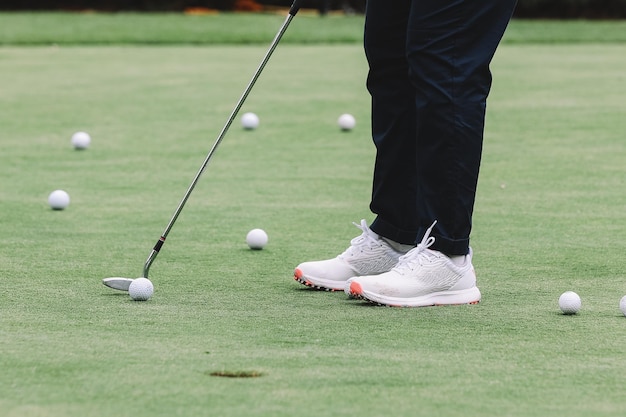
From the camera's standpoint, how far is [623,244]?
469 cm

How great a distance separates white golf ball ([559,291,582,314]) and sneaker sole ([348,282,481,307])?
288 mm

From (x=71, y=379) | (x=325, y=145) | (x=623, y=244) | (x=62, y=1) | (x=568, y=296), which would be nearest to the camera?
(x=71, y=379)

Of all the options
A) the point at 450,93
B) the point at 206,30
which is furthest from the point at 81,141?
the point at 206,30

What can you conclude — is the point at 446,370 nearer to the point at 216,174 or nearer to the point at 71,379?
the point at 71,379

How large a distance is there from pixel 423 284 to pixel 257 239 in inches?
42.4

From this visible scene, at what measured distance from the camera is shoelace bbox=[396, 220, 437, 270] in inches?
144

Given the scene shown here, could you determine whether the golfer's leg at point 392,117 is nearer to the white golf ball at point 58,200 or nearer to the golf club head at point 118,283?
the golf club head at point 118,283

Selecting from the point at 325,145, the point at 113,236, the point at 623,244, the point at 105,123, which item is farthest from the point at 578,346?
the point at 105,123

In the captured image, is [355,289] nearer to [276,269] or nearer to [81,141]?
[276,269]

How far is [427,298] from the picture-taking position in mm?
3676

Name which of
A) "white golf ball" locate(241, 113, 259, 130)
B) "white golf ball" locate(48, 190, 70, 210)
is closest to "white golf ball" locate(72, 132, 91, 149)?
"white golf ball" locate(241, 113, 259, 130)

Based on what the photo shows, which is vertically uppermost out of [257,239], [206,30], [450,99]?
[450,99]

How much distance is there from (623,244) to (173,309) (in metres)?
1.97

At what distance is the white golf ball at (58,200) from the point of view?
5.49 metres
